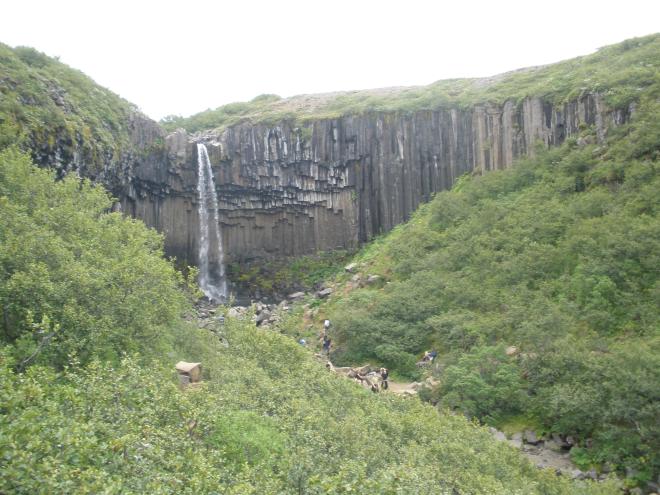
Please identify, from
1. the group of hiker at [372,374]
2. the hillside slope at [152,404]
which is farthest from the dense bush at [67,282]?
the group of hiker at [372,374]

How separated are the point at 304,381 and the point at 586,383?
8.09 m

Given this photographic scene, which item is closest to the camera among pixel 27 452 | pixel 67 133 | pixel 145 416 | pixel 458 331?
pixel 27 452

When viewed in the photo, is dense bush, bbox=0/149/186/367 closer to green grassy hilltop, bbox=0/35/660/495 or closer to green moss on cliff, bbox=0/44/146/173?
green grassy hilltop, bbox=0/35/660/495

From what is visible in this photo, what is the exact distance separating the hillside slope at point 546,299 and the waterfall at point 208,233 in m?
13.5

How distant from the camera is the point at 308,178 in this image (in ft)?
155

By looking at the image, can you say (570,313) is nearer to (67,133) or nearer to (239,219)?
(67,133)

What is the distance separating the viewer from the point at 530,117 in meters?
36.6

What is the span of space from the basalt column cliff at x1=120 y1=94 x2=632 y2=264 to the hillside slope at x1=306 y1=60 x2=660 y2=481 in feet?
26.6

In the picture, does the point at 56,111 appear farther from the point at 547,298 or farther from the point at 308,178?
the point at 547,298

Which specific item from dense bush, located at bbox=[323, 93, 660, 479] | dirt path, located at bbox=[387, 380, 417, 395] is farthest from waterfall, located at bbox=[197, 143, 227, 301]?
dirt path, located at bbox=[387, 380, 417, 395]

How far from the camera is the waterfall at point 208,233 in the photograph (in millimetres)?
46406

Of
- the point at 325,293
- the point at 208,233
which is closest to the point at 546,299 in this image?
the point at 325,293

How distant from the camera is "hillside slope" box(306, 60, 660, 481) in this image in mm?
16172

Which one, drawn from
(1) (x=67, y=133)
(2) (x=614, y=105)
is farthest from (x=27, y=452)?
(2) (x=614, y=105)
